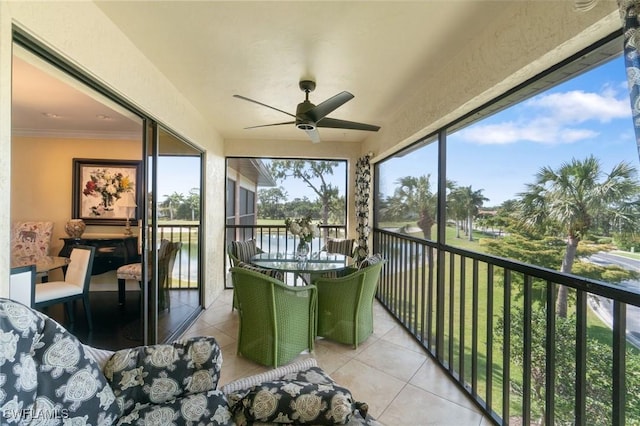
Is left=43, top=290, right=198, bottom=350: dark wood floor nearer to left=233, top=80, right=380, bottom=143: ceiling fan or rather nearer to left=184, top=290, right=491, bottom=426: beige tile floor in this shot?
left=184, top=290, right=491, bottom=426: beige tile floor

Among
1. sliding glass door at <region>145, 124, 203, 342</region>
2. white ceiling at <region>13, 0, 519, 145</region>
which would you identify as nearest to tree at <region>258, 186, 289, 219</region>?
sliding glass door at <region>145, 124, 203, 342</region>

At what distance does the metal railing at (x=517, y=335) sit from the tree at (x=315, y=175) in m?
2.17

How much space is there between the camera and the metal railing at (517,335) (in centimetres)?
125

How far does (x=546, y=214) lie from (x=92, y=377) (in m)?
2.28

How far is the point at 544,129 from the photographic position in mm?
1571

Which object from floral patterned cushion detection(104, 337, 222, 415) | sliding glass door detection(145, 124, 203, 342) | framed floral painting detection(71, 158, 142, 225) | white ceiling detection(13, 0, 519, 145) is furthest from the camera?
framed floral painting detection(71, 158, 142, 225)

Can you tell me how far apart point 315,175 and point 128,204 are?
294 centimetres

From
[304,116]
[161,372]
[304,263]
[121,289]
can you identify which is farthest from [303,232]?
[121,289]

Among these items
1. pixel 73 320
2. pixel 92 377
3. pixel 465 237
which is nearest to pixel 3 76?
pixel 92 377

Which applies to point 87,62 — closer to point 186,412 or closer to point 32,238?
point 186,412

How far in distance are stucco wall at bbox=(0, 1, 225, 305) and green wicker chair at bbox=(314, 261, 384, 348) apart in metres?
2.07

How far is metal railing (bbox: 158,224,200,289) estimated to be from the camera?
10.2 ft

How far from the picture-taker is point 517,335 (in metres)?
1.81

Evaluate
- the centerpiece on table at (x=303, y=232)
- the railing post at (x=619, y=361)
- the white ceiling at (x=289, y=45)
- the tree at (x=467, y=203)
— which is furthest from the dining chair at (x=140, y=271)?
the railing post at (x=619, y=361)
